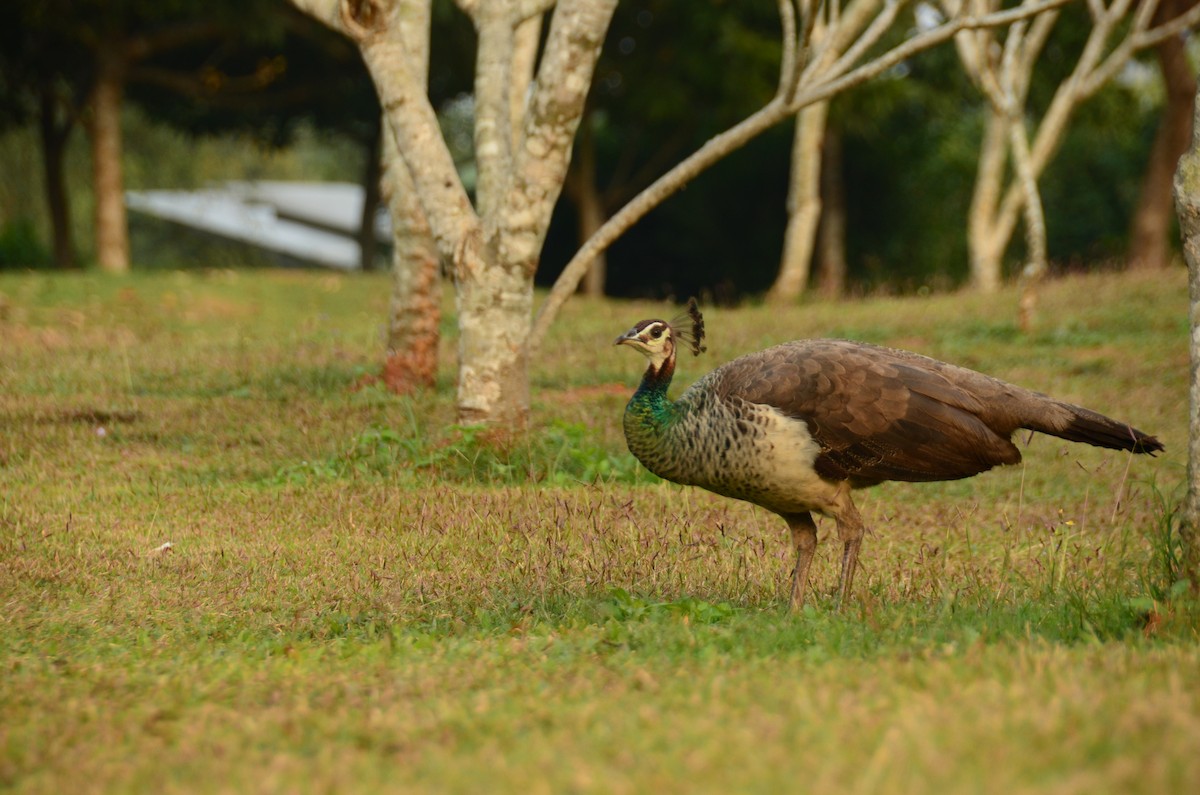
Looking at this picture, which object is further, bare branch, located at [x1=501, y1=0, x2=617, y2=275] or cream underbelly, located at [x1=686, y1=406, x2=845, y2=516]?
bare branch, located at [x1=501, y1=0, x2=617, y2=275]

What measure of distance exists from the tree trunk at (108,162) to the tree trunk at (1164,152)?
18.5 metres

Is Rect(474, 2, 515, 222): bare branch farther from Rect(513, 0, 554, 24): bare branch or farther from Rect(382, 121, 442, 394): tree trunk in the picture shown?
Rect(382, 121, 442, 394): tree trunk

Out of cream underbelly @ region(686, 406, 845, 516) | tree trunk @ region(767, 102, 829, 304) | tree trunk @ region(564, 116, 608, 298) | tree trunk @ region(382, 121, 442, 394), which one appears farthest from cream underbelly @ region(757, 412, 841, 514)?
tree trunk @ region(564, 116, 608, 298)

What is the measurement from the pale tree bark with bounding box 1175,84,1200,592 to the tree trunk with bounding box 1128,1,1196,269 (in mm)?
17681

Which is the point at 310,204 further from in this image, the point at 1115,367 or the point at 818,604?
the point at 818,604

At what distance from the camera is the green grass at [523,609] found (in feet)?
13.5

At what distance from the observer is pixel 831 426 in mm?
6805

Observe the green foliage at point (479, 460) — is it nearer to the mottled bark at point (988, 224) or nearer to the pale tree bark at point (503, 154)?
the pale tree bark at point (503, 154)

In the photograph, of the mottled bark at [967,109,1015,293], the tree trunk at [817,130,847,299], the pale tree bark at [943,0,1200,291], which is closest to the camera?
the pale tree bark at [943,0,1200,291]

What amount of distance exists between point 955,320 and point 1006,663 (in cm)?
1360

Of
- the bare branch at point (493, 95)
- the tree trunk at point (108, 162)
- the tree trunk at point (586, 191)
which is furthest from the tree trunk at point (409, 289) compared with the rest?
the tree trunk at point (586, 191)

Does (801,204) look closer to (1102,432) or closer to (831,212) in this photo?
(831,212)

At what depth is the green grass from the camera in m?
4.12

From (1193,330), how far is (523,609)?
11.1 ft
